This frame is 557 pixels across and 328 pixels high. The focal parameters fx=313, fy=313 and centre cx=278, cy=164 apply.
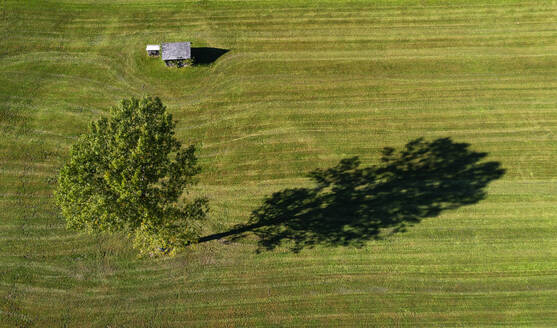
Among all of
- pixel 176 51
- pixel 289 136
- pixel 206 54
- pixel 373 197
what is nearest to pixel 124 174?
pixel 289 136

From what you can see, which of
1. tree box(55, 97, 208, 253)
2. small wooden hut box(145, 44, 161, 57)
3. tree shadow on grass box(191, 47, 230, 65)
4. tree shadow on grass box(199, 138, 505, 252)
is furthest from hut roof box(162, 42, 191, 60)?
tree shadow on grass box(199, 138, 505, 252)

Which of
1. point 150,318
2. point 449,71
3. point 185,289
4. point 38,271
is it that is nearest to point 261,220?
point 185,289

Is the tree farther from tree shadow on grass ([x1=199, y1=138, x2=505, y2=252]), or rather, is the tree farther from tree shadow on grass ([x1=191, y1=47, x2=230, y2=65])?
tree shadow on grass ([x1=191, y1=47, x2=230, y2=65])

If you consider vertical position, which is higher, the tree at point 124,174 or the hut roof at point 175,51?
the hut roof at point 175,51

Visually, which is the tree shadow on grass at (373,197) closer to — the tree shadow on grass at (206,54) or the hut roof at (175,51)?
the tree shadow on grass at (206,54)

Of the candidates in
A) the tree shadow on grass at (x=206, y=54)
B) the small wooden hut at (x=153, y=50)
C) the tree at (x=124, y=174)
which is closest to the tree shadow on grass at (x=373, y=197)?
the tree at (x=124, y=174)

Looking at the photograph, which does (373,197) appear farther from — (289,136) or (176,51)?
(176,51)
